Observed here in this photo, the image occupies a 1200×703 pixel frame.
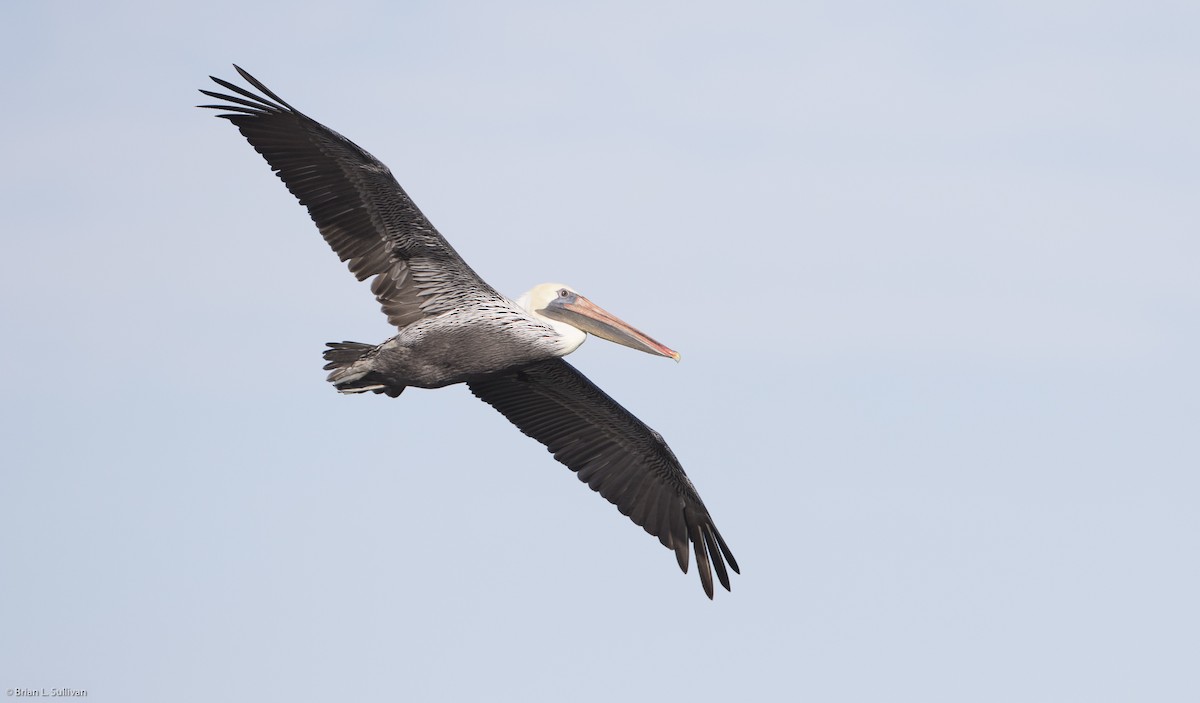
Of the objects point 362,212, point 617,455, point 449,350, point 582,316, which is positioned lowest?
point 617,455

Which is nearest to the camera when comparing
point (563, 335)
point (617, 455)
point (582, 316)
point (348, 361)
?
point (348, 361)

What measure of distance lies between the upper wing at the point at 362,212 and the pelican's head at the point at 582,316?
2.27 feet

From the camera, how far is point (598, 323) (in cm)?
1530

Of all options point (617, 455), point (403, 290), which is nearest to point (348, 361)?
point (403, 290)

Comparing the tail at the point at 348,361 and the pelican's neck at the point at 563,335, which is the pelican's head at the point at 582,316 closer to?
the pelican's neck at the point at 563,335

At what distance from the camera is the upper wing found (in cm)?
1440

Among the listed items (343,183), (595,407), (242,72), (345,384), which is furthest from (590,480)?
(242,72)

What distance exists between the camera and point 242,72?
14070 mm

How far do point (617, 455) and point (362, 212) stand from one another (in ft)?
12.8

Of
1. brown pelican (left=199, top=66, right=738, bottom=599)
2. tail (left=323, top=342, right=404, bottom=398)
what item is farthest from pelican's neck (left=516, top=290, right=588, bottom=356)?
tail (left=323, top=342, right=404, bottom=398)

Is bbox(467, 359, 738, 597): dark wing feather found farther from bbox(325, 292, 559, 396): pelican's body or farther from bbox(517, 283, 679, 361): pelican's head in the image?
bbox(325, 292, 559, 396): pelican's body

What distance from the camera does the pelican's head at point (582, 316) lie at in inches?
603

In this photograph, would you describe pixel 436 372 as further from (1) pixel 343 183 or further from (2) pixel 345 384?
(1) pixel 343 183

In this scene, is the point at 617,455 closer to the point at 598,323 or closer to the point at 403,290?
the point at 598,323
